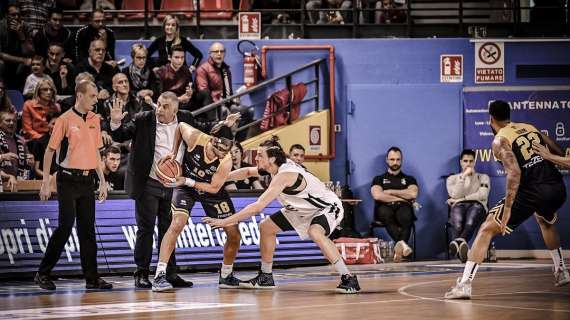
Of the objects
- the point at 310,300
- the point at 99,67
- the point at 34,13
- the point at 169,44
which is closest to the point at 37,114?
the point at 99,67

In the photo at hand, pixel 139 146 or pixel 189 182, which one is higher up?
pixel 139 146

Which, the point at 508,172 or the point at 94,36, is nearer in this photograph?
the point at 508,172

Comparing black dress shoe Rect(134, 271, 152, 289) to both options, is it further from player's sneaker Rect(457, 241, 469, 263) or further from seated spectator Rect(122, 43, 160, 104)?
player's sneaker Rect(457, 241, 469, 263)

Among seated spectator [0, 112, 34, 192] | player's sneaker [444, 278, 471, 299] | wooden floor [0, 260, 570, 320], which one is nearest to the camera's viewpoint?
wooden floor [0, 260, 570, 320]

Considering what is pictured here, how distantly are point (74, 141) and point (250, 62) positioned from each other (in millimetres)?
6372

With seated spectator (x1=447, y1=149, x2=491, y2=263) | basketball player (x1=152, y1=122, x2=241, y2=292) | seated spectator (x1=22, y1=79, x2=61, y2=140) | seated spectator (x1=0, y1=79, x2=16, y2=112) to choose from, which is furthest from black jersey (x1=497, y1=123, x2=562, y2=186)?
seated spectator (x1=0, y1=79, x2=16, y2=112)

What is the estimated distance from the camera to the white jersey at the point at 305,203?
1084cm

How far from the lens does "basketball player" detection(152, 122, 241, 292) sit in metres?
10.9

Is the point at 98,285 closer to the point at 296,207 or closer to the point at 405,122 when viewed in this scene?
the point at 296,207

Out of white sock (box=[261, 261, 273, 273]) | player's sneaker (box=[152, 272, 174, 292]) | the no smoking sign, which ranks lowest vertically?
player's sneaker (box=[152, 272, 174, 292])

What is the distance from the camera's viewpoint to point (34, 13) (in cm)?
1666

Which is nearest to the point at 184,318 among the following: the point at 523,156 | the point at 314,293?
the point at 314,293

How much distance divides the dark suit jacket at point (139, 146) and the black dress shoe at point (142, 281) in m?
0.79

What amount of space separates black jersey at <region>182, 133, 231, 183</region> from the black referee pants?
1.05 m
